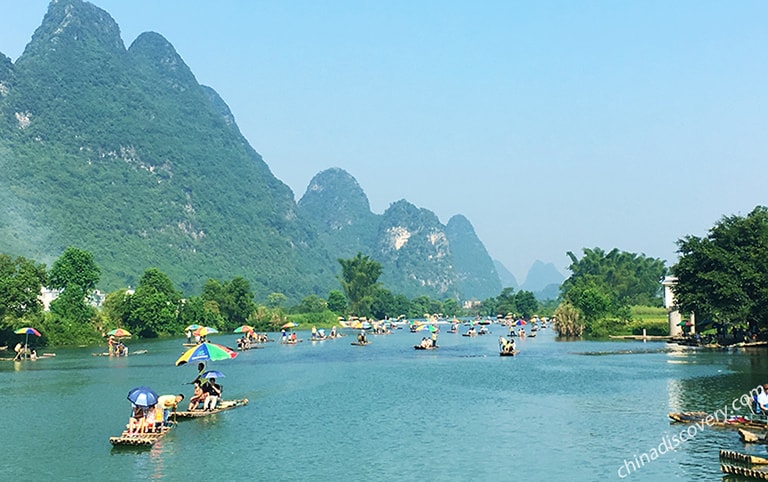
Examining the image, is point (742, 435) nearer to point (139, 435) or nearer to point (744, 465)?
point (744, 465)

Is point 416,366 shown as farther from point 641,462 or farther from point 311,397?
point 641,462

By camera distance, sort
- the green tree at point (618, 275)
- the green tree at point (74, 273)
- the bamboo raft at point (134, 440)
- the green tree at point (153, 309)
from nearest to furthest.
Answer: the bamboo raft at point (134, 440), the green tree at point (74, 273), the green tree at point (153, 309), the green tree at point (618, 275)

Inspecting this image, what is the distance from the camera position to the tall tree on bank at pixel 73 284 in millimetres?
99562

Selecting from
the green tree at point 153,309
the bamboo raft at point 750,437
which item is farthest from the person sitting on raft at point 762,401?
the green tree at point 153,309

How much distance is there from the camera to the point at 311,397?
1756 inches

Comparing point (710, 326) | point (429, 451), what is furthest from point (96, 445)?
point (710, 326)

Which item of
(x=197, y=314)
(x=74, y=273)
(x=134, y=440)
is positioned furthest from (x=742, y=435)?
(x=197, y=314)

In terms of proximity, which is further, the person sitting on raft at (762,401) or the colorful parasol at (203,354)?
the colorful parasol at (203,354)

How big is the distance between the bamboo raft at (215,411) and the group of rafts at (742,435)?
816 inches

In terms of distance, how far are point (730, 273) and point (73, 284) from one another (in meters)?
78.9

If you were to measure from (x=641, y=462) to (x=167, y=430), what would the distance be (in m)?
18.4

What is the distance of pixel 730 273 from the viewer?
72.2 metres

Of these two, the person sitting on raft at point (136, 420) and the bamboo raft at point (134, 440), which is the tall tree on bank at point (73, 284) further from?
the bamboo raft at point (134, 440)

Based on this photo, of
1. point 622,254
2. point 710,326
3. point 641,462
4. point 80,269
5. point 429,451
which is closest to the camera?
point 641,462
